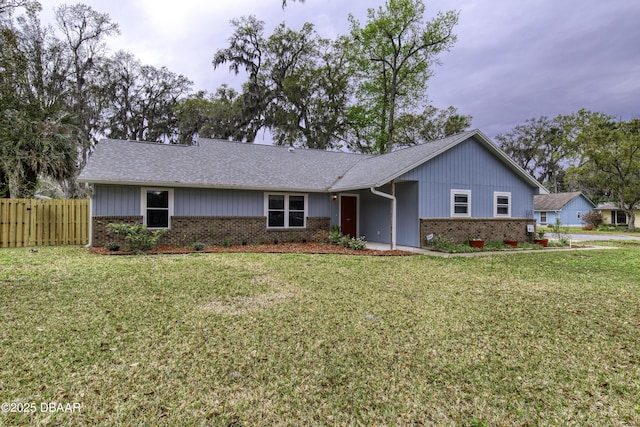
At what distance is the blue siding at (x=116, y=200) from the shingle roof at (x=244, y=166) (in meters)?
0.55

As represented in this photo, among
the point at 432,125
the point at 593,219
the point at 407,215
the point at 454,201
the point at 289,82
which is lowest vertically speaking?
the point at 593,219

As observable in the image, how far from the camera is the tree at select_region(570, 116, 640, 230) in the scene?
27.3 metres

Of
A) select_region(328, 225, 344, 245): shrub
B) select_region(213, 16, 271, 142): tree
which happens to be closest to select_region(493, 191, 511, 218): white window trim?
select_region(328, 225, 344, 245): shrub

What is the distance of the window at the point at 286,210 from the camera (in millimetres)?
13752

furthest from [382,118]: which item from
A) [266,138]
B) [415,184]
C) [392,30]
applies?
[415,184]

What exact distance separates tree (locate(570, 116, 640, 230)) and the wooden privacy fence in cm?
3690

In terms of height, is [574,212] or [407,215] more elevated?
[574,212]

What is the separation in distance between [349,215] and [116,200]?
9351mm

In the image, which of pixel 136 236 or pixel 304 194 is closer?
pixel 136 236

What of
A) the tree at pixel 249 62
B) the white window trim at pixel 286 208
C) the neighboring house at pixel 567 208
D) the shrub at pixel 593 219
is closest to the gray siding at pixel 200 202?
the white window trim at pixel 286 208

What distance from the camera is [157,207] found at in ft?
39.5

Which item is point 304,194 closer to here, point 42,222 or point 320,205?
point 320,205

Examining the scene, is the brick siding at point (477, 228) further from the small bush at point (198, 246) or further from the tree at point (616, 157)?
the tree at point (616, 157)

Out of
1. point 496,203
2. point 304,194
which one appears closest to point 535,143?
point 496,203
